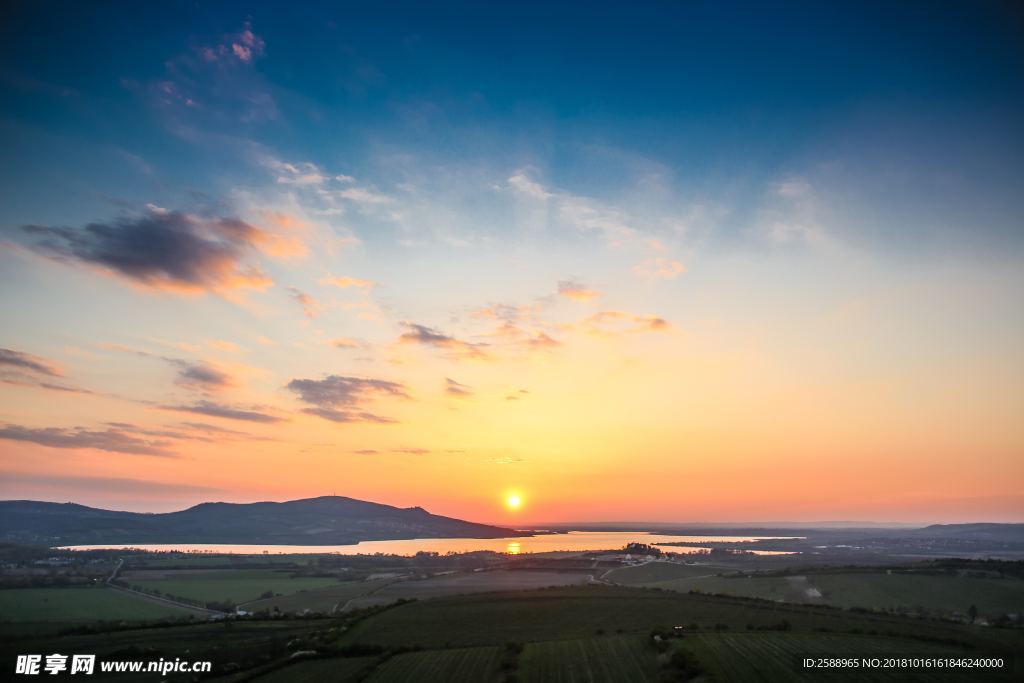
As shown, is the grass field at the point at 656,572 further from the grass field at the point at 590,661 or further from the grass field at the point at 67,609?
the grass field at the point at 67,609

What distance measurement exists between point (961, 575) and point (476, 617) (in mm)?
79922

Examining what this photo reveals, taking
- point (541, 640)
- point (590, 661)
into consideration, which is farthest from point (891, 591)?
point (590, 661)

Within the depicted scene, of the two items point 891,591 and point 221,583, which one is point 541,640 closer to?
point 891,591

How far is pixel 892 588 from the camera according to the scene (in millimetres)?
92000

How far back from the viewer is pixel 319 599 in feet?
348

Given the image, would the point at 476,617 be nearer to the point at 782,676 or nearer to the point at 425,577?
the point at 782,676

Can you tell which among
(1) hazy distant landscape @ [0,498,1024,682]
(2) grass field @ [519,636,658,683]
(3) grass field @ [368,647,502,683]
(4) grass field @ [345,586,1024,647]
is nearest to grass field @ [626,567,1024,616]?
(1) hazy distant landscape @ [0,498,1024,682]

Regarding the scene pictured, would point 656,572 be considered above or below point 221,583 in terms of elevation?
above

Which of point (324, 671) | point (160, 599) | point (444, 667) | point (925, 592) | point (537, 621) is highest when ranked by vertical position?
point (444, 667)

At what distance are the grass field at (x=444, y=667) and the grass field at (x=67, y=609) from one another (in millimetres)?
49708

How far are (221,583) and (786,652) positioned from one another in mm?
127512

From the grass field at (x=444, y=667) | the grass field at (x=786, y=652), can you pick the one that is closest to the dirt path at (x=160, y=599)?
the grass field at (x=444, y=667)

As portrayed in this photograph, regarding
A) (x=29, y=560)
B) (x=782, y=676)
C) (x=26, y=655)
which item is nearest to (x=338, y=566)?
(x=29, y=560)

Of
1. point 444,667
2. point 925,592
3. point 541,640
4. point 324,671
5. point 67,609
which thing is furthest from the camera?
point 67,609
